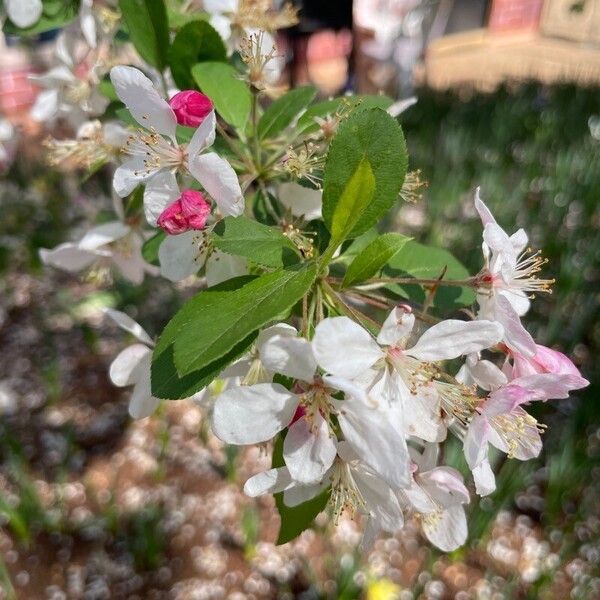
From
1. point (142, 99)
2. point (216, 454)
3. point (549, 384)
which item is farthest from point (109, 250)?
point (216, 454)

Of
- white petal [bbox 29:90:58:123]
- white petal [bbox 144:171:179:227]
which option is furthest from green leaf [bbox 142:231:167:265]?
white petal [bbox 29:90:58:123]

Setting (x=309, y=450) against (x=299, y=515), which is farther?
(x=299, y=515)

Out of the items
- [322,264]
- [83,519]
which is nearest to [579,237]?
[83,519]

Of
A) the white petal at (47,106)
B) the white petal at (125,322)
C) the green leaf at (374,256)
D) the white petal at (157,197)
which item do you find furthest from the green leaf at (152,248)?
the white petal at (47,106)

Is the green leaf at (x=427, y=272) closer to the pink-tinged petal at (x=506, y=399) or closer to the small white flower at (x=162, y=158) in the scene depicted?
the pink-tinged petal at (x=506, y=399)

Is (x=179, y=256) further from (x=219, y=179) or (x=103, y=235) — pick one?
(x=103, y=235)
